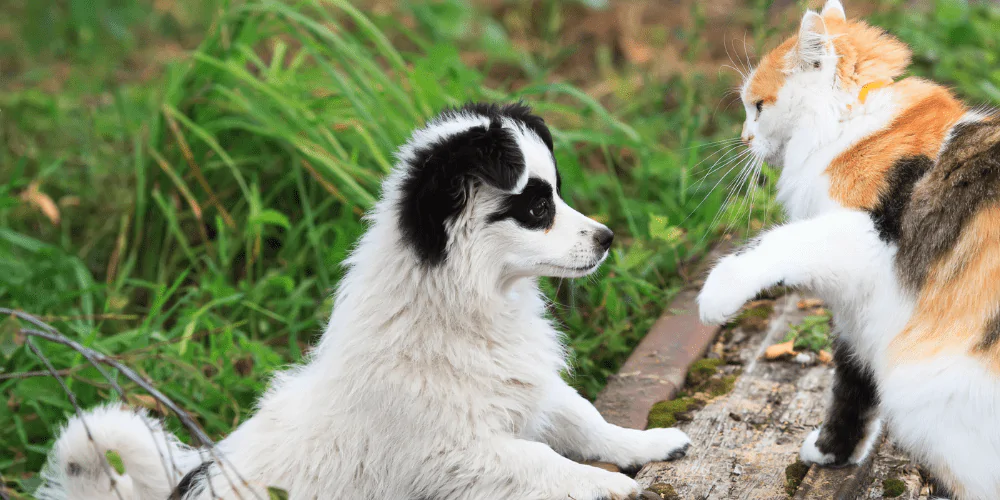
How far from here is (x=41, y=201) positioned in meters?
4.43

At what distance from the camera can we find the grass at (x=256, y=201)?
11.4ft

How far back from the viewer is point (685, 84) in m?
5.45

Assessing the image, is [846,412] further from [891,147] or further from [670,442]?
[891,147]

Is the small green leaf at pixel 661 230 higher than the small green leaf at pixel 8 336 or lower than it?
higher

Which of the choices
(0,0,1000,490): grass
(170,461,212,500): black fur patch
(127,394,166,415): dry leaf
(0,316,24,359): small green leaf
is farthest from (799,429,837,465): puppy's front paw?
(0,316,24,359): small green leaf

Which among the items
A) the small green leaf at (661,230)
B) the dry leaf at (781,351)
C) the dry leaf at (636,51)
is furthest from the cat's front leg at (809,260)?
the dry leaf at (636,51)

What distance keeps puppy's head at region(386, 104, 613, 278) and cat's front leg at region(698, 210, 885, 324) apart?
1.24ft

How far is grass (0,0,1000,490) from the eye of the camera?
11.4 feet

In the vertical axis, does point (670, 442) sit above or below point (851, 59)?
below

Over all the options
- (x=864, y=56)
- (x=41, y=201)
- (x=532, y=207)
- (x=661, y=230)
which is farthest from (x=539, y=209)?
(x=41, y=201)

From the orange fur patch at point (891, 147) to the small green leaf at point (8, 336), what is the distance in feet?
8.93

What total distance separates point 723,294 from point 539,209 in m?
0.52

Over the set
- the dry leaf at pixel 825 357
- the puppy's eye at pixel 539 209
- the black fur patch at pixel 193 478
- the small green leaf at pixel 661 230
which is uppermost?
the puppy's eye at pixel 539 209

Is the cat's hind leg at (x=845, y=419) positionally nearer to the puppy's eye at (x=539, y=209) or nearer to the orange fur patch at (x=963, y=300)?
the orange fur patch at (x=963, y=300)
